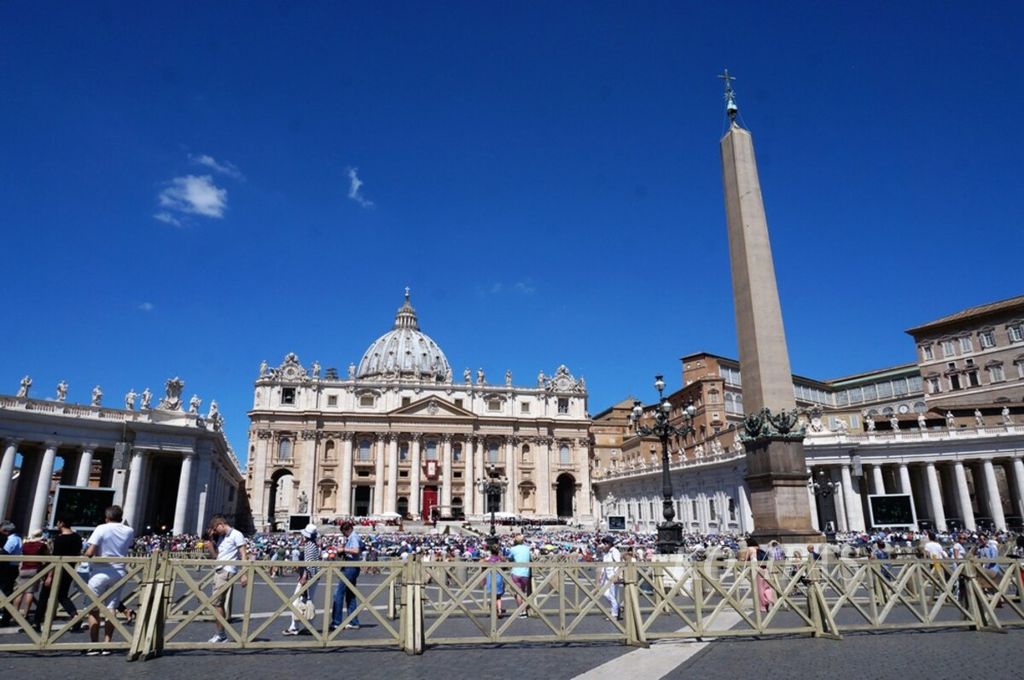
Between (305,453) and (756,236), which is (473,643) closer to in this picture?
(756,236)

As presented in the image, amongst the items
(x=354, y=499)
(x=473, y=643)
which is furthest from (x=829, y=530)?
(x=354, y=499)

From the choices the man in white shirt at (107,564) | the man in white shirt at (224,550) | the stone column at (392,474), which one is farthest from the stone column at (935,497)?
the stone column at (392,474)

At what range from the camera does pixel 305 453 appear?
68938mm

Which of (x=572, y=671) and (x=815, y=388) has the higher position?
(x=815, y=388)

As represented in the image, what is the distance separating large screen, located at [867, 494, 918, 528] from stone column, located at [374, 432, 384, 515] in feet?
176

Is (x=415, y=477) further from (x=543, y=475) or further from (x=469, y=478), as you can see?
(x=543, y=475)

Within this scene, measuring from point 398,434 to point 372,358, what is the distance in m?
37.8

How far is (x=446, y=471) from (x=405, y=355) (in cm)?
3504

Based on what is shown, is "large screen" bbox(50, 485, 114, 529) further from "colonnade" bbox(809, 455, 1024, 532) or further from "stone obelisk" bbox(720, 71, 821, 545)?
"colonnade" bbox(809, 455, 1024, 532)

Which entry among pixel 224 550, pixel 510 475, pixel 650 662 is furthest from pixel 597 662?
pixel 510 475

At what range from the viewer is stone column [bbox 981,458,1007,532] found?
3653cm

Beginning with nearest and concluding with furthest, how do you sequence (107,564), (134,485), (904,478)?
1. (107,564)
2. (134,485)
3. (904,478)

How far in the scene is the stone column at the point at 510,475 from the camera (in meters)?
71.8

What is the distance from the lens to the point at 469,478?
71938 millimetres
